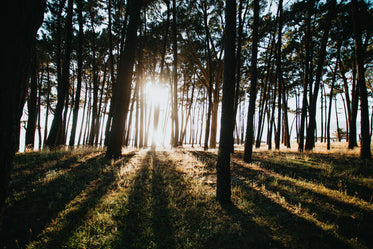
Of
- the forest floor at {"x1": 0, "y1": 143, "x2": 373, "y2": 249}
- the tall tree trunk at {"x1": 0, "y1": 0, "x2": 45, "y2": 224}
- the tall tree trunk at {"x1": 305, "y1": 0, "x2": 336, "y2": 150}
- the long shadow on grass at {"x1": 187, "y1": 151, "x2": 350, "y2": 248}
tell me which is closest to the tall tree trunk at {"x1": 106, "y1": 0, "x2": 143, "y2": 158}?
the forest floor at {"x1": 0, "y1": 143, "x2": 373, "y2": 249}

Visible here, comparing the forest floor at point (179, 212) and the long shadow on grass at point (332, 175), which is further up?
the long shadow on grass at point (332, 175)

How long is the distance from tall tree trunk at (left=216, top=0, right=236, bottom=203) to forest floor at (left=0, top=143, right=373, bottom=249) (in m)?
0.47

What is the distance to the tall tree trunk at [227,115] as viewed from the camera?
169 inches

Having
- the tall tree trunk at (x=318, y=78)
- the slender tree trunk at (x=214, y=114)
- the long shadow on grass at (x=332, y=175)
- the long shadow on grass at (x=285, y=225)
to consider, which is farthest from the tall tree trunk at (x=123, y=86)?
the tall tree trunk at (x=318, y=78)

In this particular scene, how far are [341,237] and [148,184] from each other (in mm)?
5054

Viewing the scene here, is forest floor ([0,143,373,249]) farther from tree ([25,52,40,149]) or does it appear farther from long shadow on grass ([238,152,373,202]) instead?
tree ([25,52,40,149])

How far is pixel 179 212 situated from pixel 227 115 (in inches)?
118

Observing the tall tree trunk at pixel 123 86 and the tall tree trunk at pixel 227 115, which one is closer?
the tall tree trunk at pixel 227 115

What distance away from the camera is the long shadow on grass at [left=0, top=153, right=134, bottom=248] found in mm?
2859

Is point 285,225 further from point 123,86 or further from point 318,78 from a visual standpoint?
point 318,78

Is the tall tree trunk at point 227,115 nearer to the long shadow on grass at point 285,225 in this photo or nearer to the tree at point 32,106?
the long shadow on grass at point 285,225

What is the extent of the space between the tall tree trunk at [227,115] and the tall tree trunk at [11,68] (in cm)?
409

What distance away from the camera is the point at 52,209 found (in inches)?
142

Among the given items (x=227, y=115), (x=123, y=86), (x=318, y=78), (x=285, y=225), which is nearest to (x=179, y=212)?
(x=285, y=225)
